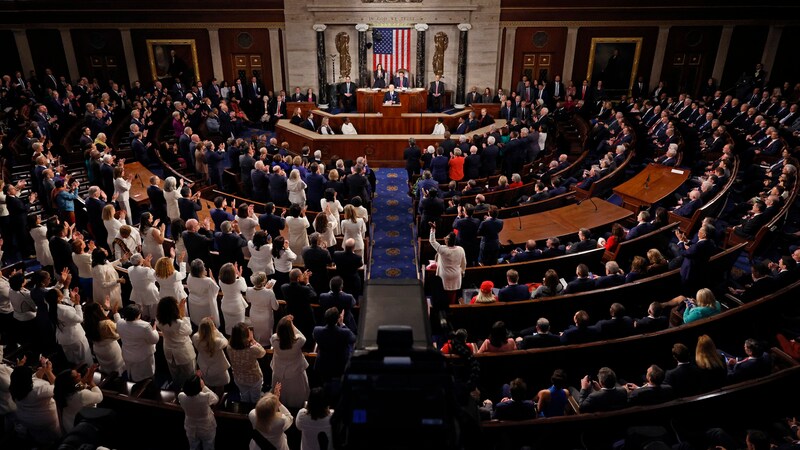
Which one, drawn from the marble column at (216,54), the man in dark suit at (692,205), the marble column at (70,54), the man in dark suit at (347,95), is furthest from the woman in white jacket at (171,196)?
the marble column at (70,54)

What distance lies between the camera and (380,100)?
16750 mm

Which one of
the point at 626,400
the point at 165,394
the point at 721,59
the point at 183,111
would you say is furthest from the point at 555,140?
the point at 165,394

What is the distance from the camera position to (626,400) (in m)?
4.55

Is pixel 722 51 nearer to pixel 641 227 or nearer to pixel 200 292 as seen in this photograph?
pixel 641 227

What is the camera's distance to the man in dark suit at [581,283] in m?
6.45

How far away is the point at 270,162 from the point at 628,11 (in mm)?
12997

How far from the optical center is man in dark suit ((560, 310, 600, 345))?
5.45m

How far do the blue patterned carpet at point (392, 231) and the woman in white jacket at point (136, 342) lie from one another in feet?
12.1

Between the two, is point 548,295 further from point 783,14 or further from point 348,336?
point 783,14

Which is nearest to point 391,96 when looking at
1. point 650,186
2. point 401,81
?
point 401,81

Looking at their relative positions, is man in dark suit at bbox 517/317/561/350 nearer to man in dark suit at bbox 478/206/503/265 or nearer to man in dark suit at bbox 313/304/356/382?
man in dark suit at bbox 313/304/356/382

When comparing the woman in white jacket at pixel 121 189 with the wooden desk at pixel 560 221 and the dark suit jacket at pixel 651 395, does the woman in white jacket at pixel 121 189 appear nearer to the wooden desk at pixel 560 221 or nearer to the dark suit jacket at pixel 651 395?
the wooden desk at pixel 560 221

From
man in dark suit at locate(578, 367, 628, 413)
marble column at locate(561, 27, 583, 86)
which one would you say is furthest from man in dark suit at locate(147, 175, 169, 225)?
marble column at locate(561, 27, 583, 86)

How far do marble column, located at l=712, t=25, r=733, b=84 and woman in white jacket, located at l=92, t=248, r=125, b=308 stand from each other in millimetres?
19165
